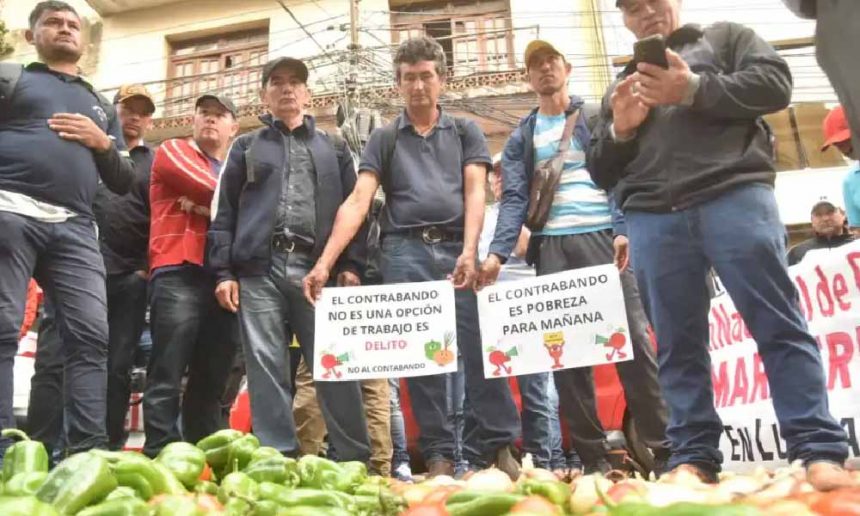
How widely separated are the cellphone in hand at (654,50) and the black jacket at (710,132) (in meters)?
0.15

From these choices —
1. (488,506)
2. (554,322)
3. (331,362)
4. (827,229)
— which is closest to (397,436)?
(331,362)

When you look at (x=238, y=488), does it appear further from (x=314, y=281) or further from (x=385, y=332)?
(x=385, y=332)

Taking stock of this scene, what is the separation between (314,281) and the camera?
3521mm

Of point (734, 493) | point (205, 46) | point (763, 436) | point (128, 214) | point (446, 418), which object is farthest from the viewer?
point (205, 46)

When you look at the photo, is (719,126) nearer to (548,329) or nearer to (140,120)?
(548,329)

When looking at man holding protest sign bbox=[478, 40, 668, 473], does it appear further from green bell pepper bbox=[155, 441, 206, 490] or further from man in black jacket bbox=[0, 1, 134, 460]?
man in black jacket bbox=[0, 1, 134, 460]

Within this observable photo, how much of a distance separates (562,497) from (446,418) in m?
1.72

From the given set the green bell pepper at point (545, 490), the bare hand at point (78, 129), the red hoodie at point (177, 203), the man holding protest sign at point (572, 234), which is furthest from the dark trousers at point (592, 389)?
the bare hand at point (78, 129)

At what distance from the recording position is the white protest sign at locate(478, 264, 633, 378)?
3.44m

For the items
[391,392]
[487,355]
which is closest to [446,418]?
[487,355]

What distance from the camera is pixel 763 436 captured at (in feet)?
12.4

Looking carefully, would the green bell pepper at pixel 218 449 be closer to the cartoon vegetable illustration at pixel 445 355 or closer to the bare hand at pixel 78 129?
the cartoon vegetable illustration at pixel 445 355

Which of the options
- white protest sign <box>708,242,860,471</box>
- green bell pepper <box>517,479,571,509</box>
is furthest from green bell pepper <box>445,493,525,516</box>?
white protest sign <box>708,242,860,471</box>

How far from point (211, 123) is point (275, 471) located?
8.34 ft
